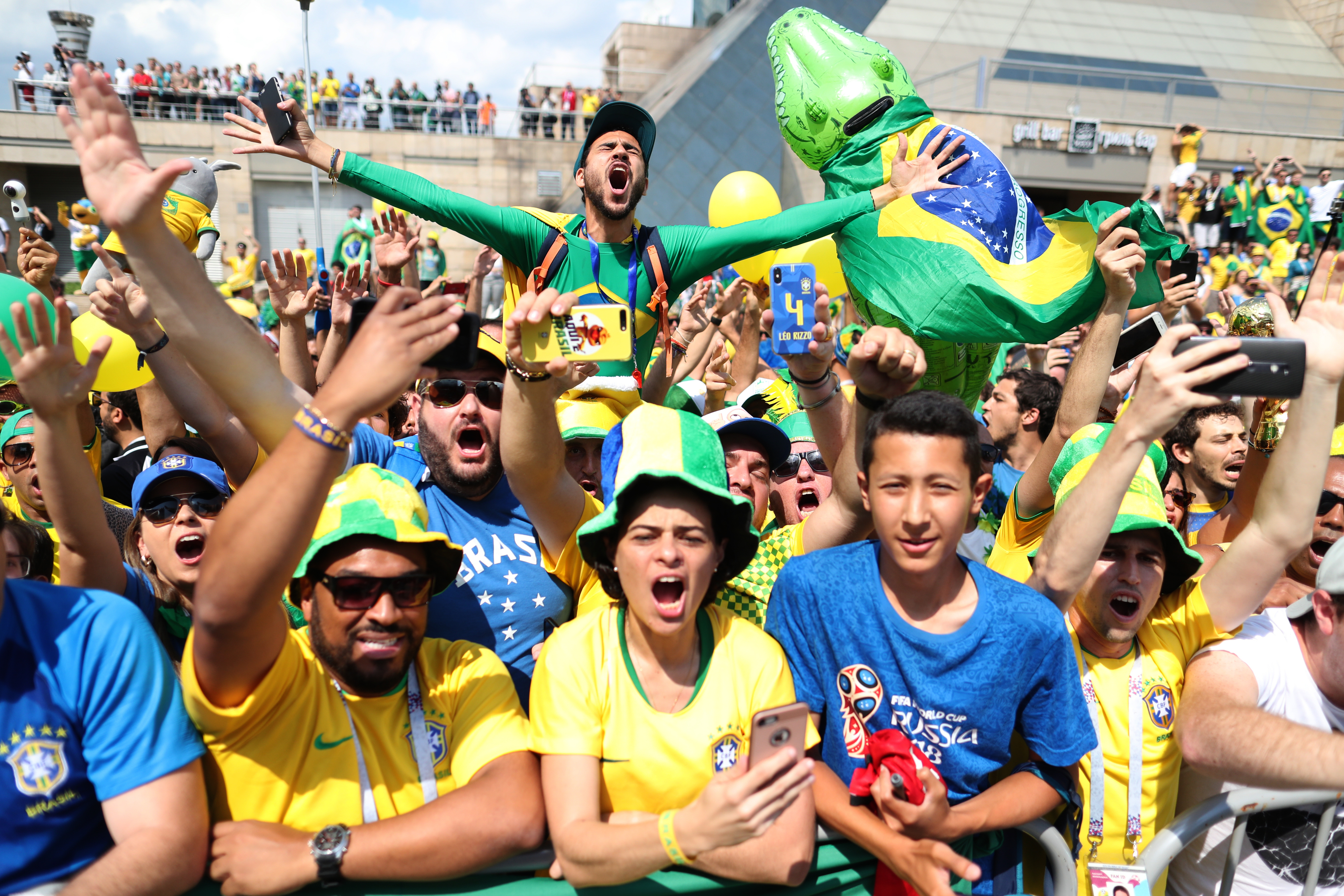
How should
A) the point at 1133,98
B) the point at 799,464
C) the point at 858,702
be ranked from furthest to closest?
the point at 1133,98 < the point at 799,464 < the point at 858,702

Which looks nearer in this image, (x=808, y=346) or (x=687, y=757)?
→ (x=687, y=757)

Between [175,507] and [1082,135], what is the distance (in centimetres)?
2164

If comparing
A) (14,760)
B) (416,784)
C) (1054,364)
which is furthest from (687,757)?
(1054,364)

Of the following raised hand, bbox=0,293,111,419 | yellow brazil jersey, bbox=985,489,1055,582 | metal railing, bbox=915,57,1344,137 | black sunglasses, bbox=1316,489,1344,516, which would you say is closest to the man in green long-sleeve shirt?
yellow brazil jersey, bbox=985,489,1055,582

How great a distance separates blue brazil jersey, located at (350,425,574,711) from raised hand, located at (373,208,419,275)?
175cm

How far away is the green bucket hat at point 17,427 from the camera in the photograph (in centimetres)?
355

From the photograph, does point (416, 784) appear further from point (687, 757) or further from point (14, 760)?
point (14, 760)

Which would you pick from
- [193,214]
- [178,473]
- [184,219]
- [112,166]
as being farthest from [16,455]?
[112,166]

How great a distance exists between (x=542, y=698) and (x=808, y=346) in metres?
1.22

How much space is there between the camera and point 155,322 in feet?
8.83

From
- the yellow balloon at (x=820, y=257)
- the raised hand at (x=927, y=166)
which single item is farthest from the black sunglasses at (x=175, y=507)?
the yellow balloon at (x=820, y=257)

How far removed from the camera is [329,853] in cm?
183

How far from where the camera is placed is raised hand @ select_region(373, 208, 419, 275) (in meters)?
4.30

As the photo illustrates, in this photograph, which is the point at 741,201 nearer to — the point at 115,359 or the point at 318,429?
the point at 115,359
